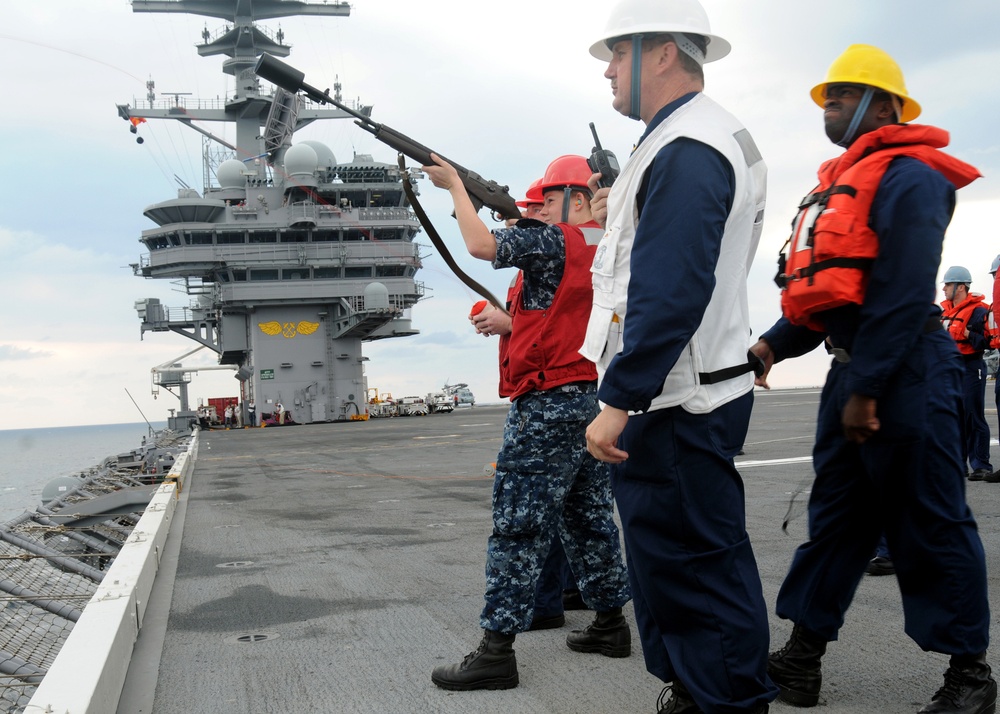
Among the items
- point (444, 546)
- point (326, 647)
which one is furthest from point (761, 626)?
point (444, 546)

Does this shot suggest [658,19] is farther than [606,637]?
No

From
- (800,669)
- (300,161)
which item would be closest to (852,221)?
(800,669)

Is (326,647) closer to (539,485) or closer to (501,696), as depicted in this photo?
(501,696)

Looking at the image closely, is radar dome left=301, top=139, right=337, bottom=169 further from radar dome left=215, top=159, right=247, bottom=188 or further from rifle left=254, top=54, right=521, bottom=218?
rifle left=254, top=54, right=521, bottom=218

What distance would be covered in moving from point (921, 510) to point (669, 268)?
4.11ft

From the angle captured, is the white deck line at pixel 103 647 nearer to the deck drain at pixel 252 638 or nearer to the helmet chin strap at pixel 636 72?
the deck drain at pixel 252 638

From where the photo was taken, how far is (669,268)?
2043 millimetres

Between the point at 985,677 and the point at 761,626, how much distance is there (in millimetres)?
930

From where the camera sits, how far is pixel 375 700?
2.76 metres

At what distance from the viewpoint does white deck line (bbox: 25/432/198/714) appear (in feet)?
7.33

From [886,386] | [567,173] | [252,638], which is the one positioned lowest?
[252,638]

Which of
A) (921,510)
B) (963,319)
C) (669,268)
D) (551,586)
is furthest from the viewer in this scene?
(963,319)

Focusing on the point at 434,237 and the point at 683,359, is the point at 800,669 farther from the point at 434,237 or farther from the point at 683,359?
the point at 434,237

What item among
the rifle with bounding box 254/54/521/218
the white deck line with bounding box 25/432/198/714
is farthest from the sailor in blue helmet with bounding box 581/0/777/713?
the white deck line with bounding box 25/432/198/714
